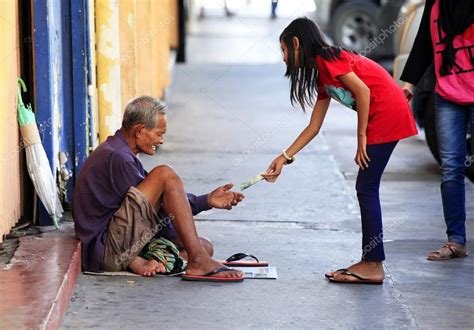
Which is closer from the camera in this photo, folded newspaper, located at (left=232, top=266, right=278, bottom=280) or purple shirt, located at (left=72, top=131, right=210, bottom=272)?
purple shirt, located at (left=72, top=131, right=210, bottom=272)

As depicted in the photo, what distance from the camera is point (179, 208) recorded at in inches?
216

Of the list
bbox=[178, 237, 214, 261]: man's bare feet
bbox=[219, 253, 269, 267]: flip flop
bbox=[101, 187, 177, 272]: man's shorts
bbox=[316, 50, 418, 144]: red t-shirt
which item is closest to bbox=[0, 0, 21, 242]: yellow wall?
bbox=[101, 187, 177, 272]: man's shorts

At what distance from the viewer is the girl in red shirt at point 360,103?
17.5 ft

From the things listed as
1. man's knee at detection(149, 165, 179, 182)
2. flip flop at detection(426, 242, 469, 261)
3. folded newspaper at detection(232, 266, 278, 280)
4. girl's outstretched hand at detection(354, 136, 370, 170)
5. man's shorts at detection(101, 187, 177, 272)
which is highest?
girl's outstretched hand at detection(354, 136, 370, 170)

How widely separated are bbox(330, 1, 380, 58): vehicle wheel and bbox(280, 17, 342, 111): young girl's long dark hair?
1326 cm

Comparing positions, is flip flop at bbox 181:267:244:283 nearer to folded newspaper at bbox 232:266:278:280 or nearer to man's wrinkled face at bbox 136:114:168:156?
folded newspaper at bbox 232:266:278:280

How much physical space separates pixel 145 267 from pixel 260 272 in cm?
61

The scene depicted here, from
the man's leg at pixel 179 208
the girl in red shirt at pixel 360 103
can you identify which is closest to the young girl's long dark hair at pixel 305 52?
the girl in red shirt at pixel 360 103

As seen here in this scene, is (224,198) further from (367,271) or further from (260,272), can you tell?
(367,271)

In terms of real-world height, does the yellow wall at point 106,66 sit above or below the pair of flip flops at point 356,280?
above

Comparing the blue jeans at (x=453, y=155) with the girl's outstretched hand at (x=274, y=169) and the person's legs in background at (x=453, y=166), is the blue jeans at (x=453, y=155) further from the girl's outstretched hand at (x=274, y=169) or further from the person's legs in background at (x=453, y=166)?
the girl's outstretched hand at (x=274, y=169)

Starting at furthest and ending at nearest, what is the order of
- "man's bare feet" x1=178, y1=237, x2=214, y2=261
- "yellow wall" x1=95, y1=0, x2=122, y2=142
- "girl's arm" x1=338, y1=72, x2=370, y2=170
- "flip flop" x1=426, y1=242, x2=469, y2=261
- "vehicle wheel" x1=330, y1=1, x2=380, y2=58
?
"vehicle wheel" x1=330, y1=1, x2=380, y2=58
"yellow wall" x1=95, y1=0, x2=122, y2=142
"flip flop" x1=426, y1=242, x2=469, y2=261
"man's bare feet" x1=178, y1=237, x2=214, y2=261
"girl's arm" x1=338, y1=72, x2=370, y2=170

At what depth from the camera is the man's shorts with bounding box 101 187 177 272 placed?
218 inches

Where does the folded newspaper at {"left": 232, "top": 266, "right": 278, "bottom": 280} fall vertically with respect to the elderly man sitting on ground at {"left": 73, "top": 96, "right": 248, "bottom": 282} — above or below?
below
